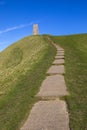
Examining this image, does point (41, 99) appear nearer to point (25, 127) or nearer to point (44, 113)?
point (44, 113)

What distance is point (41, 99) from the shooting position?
6.91 meters

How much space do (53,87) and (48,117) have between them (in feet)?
8.83

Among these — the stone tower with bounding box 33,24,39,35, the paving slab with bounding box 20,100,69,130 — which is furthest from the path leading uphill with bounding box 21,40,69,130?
the stone tower with bounding box 33,24,39,35

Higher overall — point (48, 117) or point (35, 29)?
point (35, 29)

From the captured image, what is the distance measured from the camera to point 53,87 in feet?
26.6

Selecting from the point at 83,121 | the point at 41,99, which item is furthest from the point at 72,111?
the point at 41,99

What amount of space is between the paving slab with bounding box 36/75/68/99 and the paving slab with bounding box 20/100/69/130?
62 cm

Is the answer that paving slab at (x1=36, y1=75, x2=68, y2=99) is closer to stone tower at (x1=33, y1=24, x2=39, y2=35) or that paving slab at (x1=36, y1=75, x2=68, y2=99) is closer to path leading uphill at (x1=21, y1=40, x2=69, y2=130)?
path leading uphill at (x1=21, y1=40, x2=69, y2=130)

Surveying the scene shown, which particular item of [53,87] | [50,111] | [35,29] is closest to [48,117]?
[50,111]

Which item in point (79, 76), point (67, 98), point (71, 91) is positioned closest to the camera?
point (67, 98)

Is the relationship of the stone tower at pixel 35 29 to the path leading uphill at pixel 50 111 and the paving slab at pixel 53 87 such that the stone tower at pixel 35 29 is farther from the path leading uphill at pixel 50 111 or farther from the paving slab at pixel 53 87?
the path leading uphill at pixel 50 111

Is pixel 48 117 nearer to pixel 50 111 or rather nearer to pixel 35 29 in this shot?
pixel 50 111

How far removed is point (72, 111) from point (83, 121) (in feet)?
1.90

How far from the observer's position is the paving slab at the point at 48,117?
16.4ft
